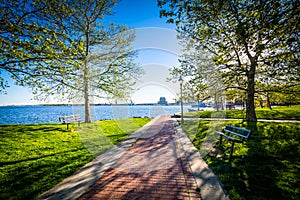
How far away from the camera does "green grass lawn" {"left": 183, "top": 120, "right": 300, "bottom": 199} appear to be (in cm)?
298

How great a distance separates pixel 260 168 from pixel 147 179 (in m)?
3.07

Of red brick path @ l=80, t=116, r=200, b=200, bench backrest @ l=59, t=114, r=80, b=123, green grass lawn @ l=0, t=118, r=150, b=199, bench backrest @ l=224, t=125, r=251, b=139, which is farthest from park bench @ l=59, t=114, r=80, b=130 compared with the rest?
bench backrest @ l=224, t=125, r=251, b=139

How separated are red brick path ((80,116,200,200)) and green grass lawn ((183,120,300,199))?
86cm

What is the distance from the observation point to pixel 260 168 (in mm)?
4016

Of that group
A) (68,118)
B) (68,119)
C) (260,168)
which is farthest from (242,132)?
(68,118)

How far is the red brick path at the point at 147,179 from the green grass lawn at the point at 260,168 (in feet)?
2.82

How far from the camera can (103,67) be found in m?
14.0

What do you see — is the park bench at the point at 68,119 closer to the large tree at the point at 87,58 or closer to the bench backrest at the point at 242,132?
the large tree at the point at 87,58

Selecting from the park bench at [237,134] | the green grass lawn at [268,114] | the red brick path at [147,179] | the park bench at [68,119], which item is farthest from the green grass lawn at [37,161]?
the green grass lawn at [268,114]

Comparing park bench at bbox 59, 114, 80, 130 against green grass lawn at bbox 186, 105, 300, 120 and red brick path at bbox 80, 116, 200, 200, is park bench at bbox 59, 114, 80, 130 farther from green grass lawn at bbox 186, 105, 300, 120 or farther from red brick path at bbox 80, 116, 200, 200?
green grass lawn at bbox 186, 105, 300, 120

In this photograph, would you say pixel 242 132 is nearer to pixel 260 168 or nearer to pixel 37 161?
pixel 260 168

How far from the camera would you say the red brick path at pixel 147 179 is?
10.00 ft

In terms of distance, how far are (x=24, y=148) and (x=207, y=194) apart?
6.90 m

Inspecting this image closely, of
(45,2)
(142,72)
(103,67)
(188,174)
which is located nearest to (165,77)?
(142,72)
